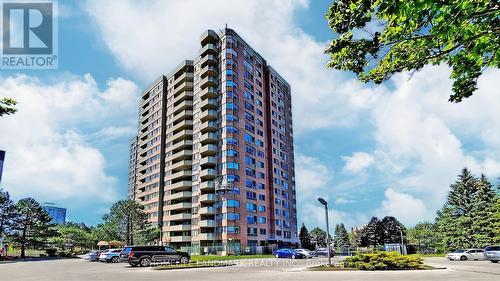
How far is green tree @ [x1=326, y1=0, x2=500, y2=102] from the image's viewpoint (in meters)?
6.03

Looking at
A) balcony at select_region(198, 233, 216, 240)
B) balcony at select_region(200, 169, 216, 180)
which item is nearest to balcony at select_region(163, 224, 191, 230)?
balcony at select_region(198, 233, 216, 240)

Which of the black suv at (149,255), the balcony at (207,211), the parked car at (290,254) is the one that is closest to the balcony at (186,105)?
the balcony at (207,211)

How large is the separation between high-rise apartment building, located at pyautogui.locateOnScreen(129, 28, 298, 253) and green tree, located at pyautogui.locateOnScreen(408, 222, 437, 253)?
32613mm

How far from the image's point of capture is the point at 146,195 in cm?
10375

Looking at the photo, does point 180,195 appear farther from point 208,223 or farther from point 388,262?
point 388,262

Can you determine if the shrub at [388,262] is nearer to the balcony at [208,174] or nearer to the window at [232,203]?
the window at [232,203]

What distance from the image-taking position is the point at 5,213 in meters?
65.9

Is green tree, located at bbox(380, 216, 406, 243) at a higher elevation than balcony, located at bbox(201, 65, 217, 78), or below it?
below

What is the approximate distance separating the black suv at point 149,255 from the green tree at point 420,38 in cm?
3137

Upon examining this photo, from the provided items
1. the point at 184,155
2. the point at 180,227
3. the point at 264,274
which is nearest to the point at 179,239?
the point at 180,227

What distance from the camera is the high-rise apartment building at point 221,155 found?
7900cm

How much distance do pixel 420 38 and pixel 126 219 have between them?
8136 cm

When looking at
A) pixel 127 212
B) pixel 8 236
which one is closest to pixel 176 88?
pixel 127 212

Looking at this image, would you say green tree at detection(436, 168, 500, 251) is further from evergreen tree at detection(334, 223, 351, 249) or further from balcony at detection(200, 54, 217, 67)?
evergreen tree at detection(334, 223, 351, 249)
